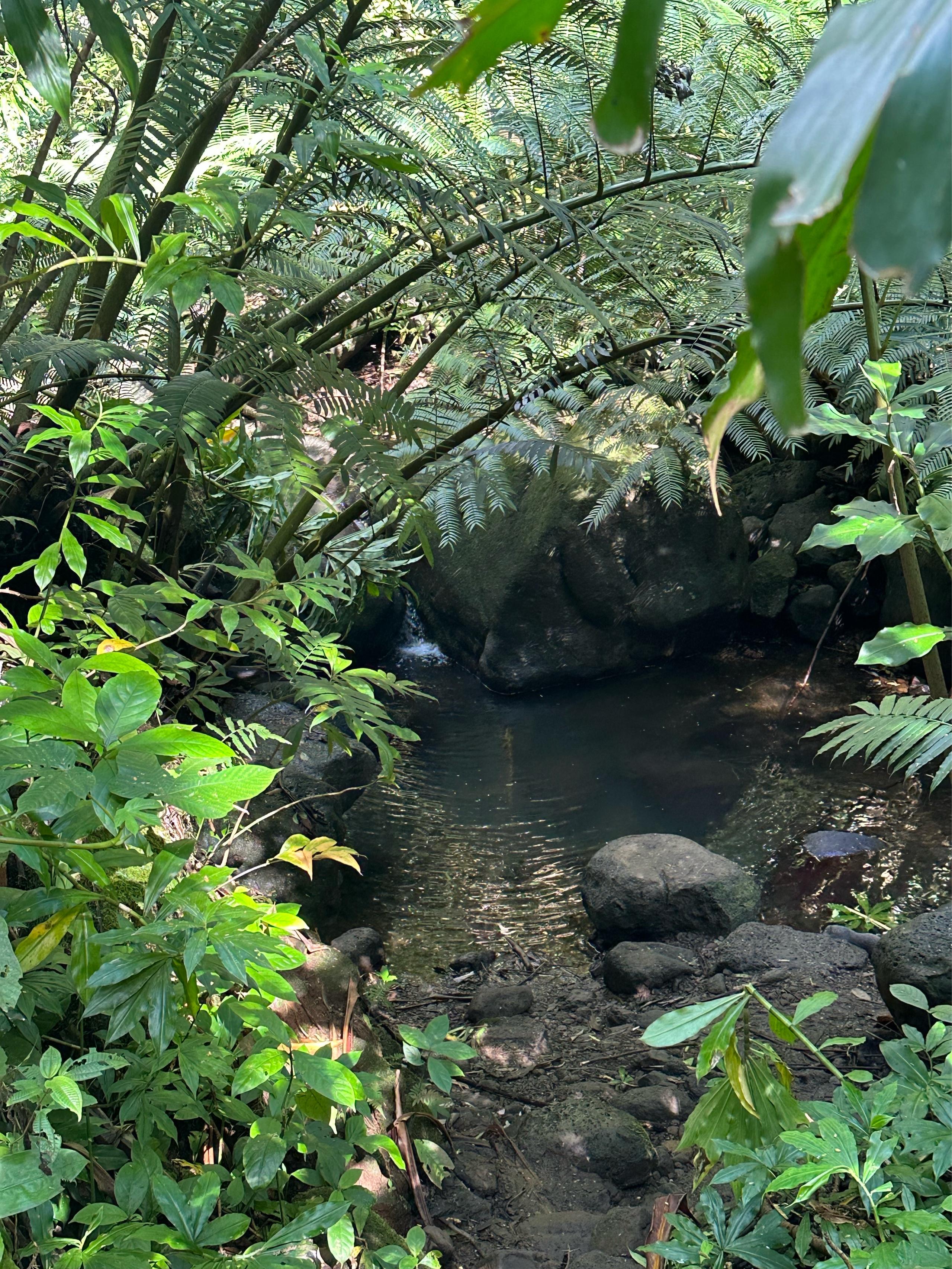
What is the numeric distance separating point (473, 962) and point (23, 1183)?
92.0 inches

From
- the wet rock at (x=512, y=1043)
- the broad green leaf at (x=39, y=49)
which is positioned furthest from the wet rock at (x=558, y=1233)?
the broad green leaf at (x=39, y=49)

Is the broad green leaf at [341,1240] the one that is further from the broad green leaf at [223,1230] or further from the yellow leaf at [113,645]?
the yellow leaf at [113,645]

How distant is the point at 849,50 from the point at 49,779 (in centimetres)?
91

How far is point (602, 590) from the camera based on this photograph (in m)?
5.52

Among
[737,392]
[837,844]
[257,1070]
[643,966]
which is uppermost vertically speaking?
[737,392]

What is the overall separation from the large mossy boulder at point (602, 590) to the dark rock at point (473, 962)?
2.53 m

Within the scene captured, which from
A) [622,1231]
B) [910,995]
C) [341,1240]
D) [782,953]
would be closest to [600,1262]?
[622,1231]

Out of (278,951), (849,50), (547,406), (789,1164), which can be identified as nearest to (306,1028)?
(278,951)

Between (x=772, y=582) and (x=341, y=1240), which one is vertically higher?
(x=772, y=582)

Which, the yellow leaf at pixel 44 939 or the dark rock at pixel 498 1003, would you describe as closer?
the yellow leaf at pixel 44 939

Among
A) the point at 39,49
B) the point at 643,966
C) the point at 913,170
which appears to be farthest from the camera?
the point at 643,966

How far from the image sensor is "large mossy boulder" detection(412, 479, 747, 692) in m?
5.52

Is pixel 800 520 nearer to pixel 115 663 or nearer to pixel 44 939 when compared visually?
pixel 115 663

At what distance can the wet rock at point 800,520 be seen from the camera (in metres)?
5.65
